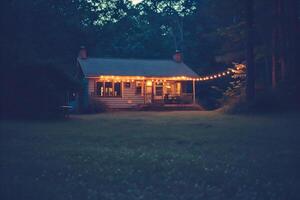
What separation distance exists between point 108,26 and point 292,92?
31.5 m

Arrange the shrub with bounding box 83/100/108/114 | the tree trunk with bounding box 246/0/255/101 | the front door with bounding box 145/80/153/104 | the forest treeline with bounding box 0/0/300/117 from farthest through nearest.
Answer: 1. the front door with bounding box 145/80/153/104
2. the shrub with bounding box 83/100/108/114
3. the forest treeline with bounding box 0/0/300/117
4. the tree trunk with bounding box 246/0/255/101

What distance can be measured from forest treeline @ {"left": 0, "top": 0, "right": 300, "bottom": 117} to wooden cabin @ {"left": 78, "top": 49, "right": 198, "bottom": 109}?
168 inches

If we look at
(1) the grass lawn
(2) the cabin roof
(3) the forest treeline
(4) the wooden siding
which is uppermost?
(3) the forest treeline

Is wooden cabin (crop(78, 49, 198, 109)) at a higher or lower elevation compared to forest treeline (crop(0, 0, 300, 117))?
lower

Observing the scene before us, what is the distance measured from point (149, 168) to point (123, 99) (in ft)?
94.5

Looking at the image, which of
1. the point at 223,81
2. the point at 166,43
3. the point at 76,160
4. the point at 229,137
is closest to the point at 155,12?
the point at 166,43

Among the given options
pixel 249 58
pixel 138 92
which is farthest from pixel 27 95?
pixel 138 92

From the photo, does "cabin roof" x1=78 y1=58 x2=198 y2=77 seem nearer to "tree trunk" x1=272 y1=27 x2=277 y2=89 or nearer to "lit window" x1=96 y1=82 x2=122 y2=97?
"lit window" x1=96 y1=82 x2=122 y2=97

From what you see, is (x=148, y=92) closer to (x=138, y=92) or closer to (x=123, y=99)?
(x=138, y=92)

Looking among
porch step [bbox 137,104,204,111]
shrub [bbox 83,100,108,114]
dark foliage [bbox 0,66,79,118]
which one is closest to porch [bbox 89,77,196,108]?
porch step [bbox 137,104,204,111]

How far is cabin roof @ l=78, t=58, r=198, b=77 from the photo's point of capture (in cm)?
3644

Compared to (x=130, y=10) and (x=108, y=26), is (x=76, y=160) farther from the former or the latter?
Answer: (x=130, y=10)

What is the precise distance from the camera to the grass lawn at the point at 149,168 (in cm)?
614

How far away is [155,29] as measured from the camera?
55625 mm
